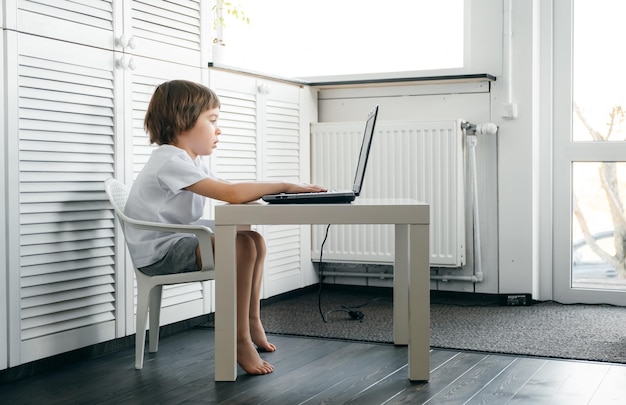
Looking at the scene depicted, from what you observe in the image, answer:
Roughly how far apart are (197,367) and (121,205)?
0.57 metres

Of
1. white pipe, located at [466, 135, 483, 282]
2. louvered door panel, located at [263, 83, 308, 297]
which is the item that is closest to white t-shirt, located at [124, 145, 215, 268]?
louvered door panel, located at [263, 83, 308, 297]

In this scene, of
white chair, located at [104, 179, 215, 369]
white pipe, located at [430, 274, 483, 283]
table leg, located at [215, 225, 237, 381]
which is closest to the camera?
table leg, located at [215, 225, 237, 381]

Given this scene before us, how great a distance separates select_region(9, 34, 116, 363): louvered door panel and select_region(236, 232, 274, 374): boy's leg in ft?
1.74

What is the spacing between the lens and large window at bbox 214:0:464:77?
12.6 ft

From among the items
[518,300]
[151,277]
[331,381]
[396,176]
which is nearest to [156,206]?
[151,277]

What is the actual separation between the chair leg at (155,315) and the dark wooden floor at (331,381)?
0.04 meters

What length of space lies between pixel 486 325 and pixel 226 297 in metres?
1.25

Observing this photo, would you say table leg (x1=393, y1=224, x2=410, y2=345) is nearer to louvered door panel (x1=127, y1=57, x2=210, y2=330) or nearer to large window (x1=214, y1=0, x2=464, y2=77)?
louvered door panel (x1=127, y1=57, x2=210, y2=330)

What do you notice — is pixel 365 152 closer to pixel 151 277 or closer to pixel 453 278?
pixel 151 277

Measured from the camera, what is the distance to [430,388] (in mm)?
2170

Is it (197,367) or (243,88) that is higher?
(243,88)

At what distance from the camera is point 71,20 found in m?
2.46

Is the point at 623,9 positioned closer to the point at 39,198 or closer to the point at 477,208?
the point at 477,208

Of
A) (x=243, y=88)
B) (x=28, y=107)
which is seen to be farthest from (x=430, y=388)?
(x=243, y=88)
